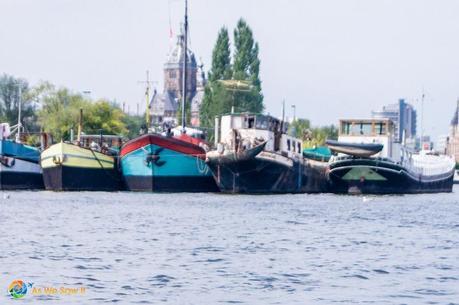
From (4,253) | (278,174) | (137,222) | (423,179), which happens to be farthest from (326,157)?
(4,253)

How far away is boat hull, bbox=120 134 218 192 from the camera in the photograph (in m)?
74.4

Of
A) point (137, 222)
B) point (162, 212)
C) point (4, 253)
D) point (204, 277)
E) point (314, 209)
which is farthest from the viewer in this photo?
point (314, 209)

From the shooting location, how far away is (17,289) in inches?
1025

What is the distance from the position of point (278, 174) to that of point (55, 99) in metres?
67.5

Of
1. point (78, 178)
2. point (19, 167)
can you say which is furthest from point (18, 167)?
point (78, 178)

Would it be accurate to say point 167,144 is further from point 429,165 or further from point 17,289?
point 17,289

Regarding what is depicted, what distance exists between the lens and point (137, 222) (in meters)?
46.4

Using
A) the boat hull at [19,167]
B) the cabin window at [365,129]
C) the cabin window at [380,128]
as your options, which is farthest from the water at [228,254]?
the cabin window at [365,129]

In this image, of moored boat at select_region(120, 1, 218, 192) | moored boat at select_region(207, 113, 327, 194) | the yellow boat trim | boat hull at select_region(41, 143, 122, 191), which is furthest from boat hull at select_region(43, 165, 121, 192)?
moored boat at select_region(207, 113, 327, 194)

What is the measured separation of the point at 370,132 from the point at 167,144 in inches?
767

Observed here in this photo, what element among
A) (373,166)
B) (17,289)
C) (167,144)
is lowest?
(17,289)

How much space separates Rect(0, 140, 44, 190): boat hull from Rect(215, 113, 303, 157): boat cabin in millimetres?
15041

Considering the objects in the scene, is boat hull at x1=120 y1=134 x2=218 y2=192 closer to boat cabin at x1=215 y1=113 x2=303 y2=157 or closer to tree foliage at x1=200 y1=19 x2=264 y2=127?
boat cabin at x1=215 y1=113 x2=303 y2=157

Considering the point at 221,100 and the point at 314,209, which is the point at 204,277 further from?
the point at 221,100
